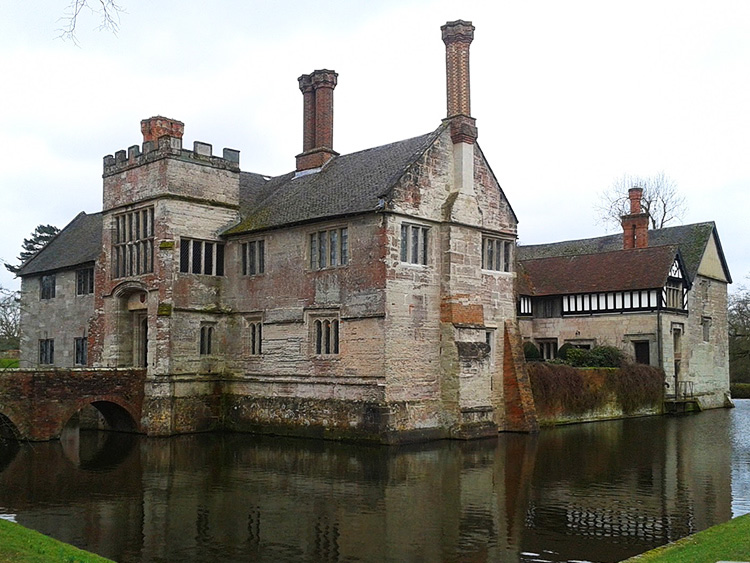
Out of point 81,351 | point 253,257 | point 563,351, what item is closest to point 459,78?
point 253,257

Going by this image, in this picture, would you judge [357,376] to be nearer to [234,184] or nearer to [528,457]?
[528,457]

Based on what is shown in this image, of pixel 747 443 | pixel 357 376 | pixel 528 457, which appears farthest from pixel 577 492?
pixel 747 443

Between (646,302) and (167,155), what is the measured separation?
896 inches

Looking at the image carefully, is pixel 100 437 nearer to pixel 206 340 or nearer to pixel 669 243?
pixel 206 340

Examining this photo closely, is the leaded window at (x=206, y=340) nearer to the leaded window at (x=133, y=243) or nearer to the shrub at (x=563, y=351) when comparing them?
the leaded window at (x=133, y=243)

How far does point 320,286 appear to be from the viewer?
2664 cm

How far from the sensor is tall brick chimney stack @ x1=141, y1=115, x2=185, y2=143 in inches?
1179

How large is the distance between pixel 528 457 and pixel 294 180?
49.3 ft

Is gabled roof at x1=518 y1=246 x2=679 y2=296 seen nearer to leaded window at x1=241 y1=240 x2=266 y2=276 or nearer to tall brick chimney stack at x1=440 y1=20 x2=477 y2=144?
tall brick chimney stack at x1=440 y1=20 x2=477 y2=144

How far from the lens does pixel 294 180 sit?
3164 centimetres

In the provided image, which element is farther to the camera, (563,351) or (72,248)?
(563,351)

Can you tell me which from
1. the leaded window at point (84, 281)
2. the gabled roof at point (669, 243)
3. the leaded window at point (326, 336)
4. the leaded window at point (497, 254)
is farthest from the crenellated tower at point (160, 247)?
the gabled roof at point (669, 243)

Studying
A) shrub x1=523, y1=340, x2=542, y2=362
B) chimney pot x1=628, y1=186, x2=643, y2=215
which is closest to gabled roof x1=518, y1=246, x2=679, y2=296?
shrub x1=523, y1=340, x2=542, y2=362

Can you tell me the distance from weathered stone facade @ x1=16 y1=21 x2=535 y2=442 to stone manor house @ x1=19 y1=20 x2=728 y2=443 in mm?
62
